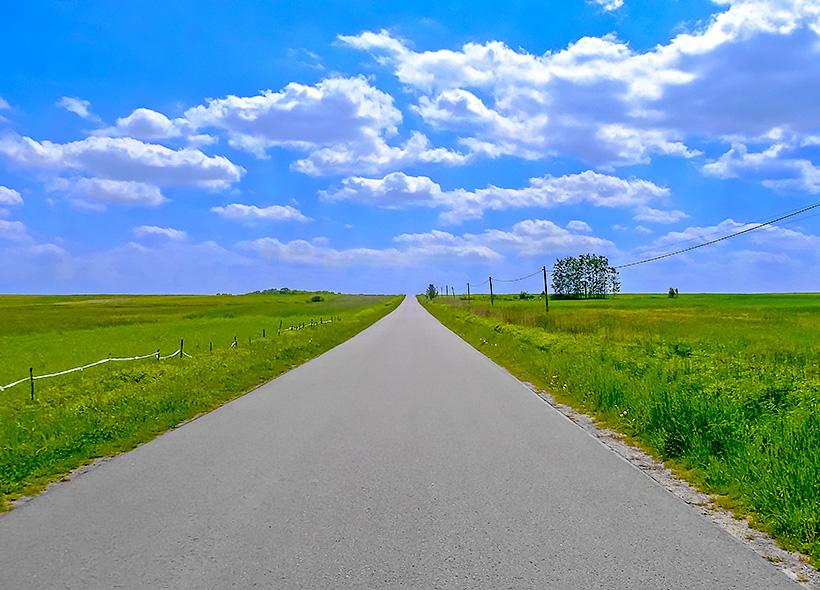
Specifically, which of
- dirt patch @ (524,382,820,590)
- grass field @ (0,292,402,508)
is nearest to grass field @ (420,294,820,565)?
dirt patch @ (524,382,820,590)

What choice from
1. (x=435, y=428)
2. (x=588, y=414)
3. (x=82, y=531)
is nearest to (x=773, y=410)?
(x=588, y=414)

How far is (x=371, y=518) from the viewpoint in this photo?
513 cm

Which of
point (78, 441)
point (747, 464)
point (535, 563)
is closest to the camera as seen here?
point (535, 563)

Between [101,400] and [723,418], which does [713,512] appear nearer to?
[723,418]

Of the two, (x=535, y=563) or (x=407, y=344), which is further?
(x=407, y=344)

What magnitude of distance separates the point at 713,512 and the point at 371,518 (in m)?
3.10

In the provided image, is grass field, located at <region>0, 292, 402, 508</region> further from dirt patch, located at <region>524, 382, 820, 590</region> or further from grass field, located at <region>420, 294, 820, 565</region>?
grass field, located at <region>420, 294, 820, 565</region>

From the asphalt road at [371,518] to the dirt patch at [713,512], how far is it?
0.16 m

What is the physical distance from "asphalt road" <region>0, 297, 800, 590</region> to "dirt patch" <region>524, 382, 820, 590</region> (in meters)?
0.16

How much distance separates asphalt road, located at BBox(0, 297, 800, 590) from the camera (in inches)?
159

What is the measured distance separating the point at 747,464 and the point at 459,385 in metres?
8.15

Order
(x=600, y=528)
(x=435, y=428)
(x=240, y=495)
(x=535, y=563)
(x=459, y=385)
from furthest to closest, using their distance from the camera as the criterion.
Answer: (x=459, y=385) → (x=435, y=428) → (x=240, y=495) → (x=600, y=528) → (x=535, y=563)

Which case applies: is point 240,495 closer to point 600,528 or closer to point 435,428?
point 600,528

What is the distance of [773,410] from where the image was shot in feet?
29.8
